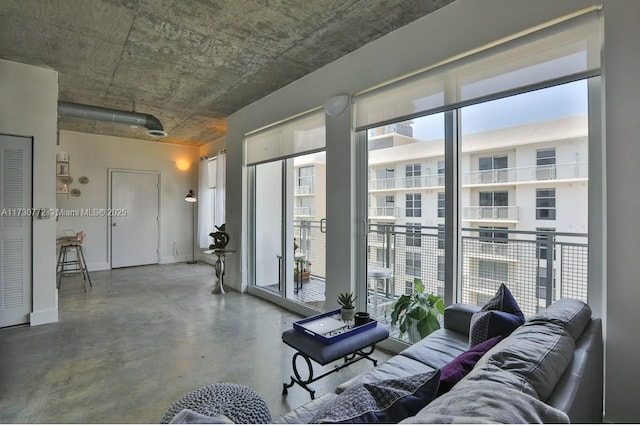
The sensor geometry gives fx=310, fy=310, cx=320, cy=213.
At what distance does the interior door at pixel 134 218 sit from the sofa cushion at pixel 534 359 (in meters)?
7.32

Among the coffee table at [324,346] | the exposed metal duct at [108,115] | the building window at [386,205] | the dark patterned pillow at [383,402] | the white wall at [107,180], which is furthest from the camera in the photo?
the white wall at [107,180]

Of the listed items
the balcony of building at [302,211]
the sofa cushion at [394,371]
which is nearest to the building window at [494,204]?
the sofa cushion at [394,371]

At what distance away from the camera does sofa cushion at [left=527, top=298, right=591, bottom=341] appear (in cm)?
130

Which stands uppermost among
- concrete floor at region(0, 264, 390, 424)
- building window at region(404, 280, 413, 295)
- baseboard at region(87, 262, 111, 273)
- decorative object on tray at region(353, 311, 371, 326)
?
building window at region(404, 280, 413, 295)

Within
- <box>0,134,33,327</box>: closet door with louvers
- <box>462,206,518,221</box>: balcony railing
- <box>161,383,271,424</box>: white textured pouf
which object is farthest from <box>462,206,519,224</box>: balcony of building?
<box>0,134,33,327</box>: closet door with louvers

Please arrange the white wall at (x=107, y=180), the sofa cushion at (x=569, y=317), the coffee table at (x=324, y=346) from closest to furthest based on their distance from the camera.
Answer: the sofa cushion at (x=569, y=317) → the coffee table at (x=324, y=346) → the white wall at (x=107, y=180)

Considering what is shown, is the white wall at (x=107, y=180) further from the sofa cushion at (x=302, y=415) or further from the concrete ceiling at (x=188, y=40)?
the sofa cushion at (x=302, y=415)

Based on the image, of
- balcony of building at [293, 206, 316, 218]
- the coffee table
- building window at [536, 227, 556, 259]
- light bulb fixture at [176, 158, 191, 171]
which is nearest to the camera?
the coffee table

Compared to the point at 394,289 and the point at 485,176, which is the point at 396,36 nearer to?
the point at 485,176

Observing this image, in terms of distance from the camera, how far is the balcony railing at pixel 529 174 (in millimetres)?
1953

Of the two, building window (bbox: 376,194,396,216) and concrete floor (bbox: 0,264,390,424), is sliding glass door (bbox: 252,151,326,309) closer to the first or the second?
concrete floor (bbox: 0,264,390,424)

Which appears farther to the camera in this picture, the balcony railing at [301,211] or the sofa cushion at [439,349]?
the balcony railing at [301,211]

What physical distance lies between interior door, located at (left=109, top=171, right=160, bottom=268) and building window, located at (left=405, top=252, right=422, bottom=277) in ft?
20.2

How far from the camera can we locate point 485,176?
2359 mm
